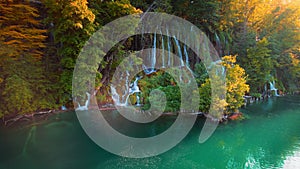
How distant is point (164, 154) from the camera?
25.2 feet

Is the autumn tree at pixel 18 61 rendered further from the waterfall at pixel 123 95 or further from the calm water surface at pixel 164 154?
the waterfall at pixel 123 95

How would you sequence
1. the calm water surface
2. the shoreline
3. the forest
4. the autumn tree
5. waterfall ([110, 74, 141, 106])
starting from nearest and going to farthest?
the calm water surface < the autumn tree < the forest < the shoreline < waterfall ([110, 74, 141, 106])

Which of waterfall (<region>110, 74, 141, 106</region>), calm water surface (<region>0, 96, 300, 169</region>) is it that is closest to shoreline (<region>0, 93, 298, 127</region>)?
calm water surface (<region>0, 96, 300, 169</region>)

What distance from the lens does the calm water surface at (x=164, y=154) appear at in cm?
699

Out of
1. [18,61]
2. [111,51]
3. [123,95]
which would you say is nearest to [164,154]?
[123,95]

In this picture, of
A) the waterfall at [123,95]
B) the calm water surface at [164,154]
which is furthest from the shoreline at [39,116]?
the waterfall at [123,95]

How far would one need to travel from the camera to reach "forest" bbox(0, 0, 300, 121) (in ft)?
34.0

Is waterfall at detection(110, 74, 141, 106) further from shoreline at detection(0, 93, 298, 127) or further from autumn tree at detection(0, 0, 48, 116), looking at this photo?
autumn tree at detection(0, 0, 48, 116)

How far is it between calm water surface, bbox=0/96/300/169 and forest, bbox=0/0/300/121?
1.70 metres

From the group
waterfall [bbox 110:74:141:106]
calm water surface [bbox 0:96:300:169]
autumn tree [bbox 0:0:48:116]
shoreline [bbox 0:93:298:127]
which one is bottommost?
calm water surface [bbox 0:96:300:169]

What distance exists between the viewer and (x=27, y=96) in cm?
1060

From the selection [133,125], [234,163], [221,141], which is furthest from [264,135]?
[133,125]

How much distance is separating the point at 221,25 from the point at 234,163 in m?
15.0

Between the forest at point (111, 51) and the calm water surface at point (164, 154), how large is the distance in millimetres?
1702
